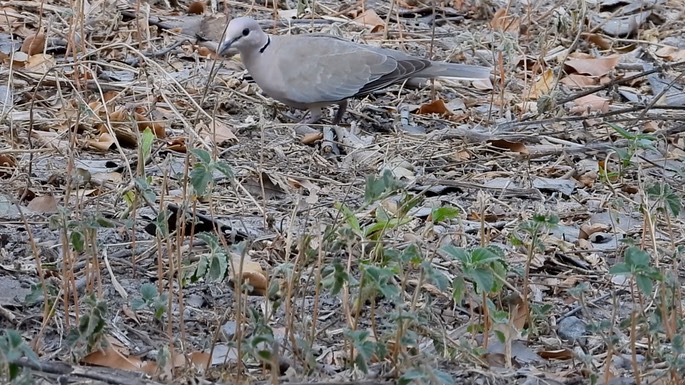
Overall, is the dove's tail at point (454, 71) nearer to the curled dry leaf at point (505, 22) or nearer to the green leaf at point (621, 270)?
the curled dry leaf at point (505, 22)

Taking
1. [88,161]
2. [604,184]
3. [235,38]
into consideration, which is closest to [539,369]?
[604,184]

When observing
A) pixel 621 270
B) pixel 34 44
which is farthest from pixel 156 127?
pixel 621 270

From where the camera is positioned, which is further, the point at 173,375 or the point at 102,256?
the point at 102,256

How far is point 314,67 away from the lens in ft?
15.5

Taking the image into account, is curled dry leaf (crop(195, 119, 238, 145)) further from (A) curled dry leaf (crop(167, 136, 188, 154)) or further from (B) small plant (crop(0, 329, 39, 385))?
(B) small plant (crop(0, 329, 39, 385))

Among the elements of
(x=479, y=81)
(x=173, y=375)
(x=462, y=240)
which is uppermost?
(x=173, y=375)

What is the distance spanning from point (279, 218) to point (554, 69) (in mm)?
2239

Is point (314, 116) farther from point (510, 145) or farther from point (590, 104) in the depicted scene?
point (590, 104)

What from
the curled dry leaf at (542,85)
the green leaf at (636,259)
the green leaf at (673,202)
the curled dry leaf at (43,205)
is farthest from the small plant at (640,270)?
the curled dry leaf at (542,85)

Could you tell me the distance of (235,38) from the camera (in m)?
4.63

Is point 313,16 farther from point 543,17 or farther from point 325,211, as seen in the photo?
point 325,211

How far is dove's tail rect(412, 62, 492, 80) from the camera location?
4871mm

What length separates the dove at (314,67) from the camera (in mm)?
4641

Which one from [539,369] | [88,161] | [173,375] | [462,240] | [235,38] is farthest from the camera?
[235,38]
